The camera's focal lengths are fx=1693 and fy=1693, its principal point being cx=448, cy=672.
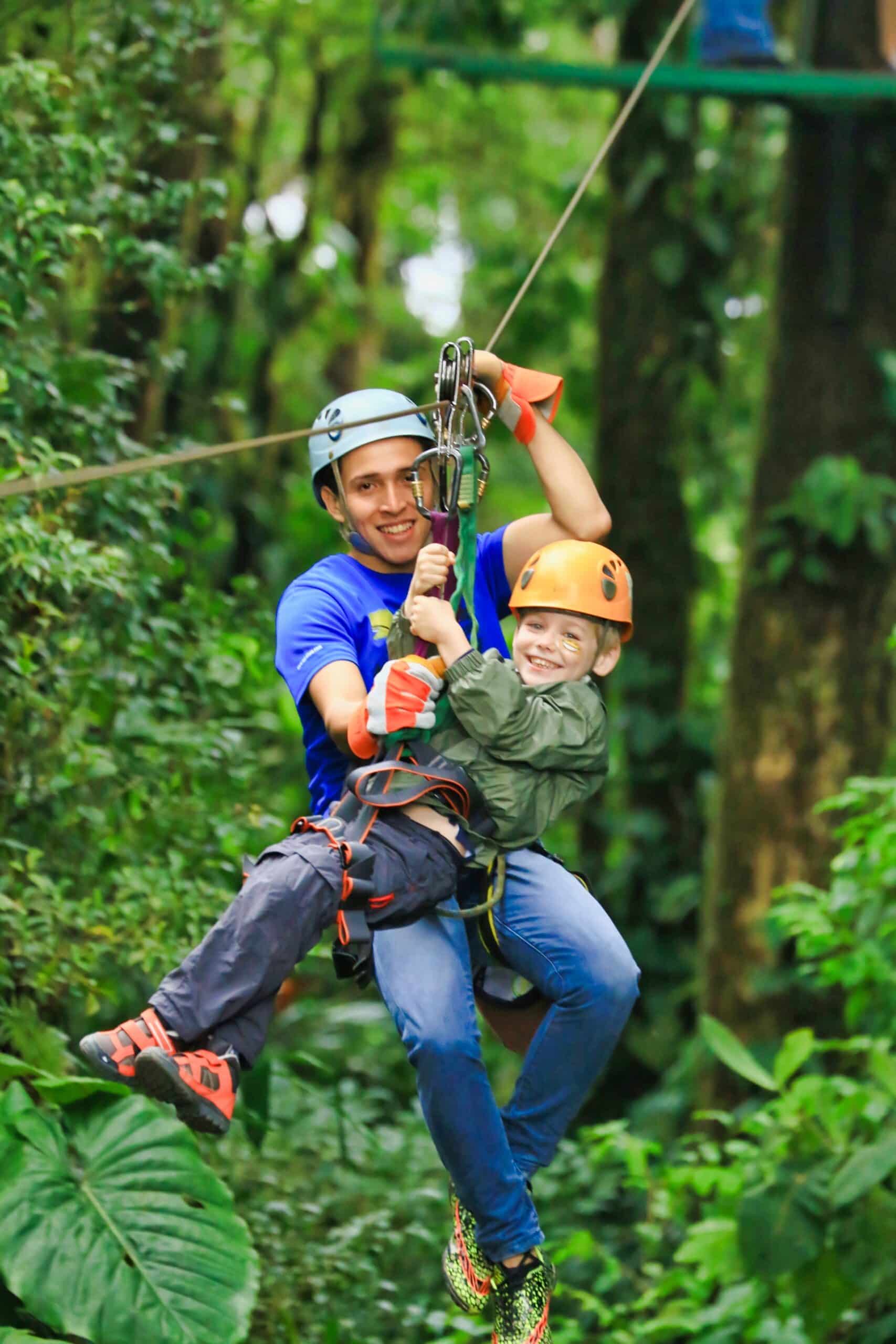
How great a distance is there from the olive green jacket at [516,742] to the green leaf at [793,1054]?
2.15m

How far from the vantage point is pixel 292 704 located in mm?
6262

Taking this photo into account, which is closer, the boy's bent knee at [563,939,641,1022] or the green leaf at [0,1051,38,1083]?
the boy's bent knee at [563,939,641,1022]

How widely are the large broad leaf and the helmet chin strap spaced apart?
151 cm

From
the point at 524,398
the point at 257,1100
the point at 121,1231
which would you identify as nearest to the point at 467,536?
the point at 524,398

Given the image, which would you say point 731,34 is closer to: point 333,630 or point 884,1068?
point 884,1068

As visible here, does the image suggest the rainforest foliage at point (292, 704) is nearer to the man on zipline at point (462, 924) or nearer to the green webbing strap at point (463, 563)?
the man on zipline at point (462, 924)

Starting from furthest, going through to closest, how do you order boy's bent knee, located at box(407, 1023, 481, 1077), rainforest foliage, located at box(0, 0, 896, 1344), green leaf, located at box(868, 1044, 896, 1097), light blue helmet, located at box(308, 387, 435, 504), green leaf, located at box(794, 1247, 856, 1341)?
green leaf, located at box(794, 1247, 856, 1341) < green leaf, located at box(868, 1044, 896, 1097) < rainforest foliage, located at box(0, 0, 896, 1344) < light blue helmet, located at box(308, 387, 435, 504) < boy's bent knee, located at box(407, 1023, 481, 1077)

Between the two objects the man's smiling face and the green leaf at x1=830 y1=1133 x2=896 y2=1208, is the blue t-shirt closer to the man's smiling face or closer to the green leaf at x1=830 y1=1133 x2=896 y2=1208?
the man's smiling face

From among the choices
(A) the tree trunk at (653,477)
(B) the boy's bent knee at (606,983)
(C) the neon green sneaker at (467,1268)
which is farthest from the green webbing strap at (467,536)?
(A) the tree trunk at (653,477)

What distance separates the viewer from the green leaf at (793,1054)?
15.6 feet

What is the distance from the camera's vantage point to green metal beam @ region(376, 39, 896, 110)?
5734mm

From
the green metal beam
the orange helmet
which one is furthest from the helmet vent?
the green metal beam

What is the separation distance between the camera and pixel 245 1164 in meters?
5.61

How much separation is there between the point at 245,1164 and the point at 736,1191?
1.63 metres
